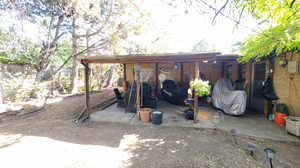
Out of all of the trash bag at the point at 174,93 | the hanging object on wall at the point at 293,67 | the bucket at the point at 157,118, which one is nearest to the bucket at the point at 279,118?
the hanging object on wall at the point at 293,67

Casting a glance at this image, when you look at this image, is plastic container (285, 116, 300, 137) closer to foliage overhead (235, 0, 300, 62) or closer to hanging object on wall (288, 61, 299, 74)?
hanging object on wall (288, 61, 299, 74)

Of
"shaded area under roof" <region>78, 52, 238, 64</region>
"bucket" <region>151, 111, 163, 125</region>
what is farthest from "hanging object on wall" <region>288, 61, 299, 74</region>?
"bucket" <region>151, 111, 163, 125</region>

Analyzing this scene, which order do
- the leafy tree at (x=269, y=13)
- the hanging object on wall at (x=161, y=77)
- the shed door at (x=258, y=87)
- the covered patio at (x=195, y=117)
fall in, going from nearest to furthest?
1. the leafy tree at (x=269, y=13)
2. the covered patio at (x=195, y=117)
3. the shed door at (x=258, y=87)
4. the hanging object on wall at (x=161, y=77)

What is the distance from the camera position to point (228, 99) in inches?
190

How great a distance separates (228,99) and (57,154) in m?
5.31

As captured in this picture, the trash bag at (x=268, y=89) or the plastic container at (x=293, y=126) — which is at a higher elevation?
the trash bag at (x=268, y=89)

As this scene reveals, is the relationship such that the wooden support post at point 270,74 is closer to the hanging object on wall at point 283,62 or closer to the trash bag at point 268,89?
the trash bag at point 268,89

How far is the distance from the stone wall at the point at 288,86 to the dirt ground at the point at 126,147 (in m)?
1.41

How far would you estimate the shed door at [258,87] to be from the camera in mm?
5070

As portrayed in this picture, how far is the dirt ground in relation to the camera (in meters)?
2.39

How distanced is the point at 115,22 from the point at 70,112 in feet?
17.0

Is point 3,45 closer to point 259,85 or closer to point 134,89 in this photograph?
point 134,89

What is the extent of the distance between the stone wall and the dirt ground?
1.41 m

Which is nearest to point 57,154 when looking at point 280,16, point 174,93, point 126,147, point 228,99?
point 126,147
